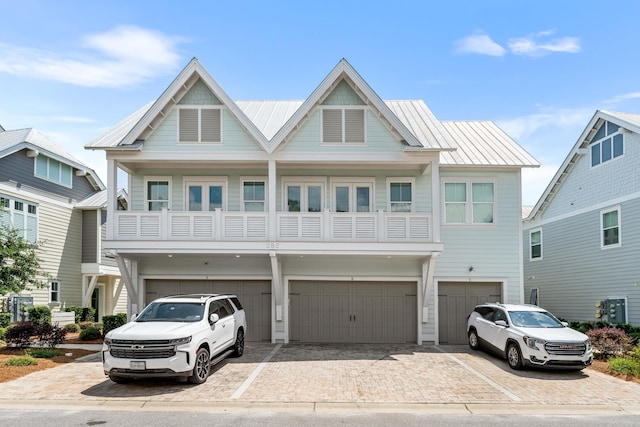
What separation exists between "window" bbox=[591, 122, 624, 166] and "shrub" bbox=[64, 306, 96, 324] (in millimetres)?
24957

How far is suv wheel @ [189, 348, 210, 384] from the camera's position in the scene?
12.7 m

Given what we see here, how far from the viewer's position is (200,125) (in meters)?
19.7

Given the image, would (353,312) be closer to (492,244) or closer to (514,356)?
(492,244)

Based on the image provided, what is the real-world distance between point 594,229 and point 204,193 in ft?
54.1

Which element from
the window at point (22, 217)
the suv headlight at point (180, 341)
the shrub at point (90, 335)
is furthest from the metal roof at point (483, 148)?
the window at point (22, 217)

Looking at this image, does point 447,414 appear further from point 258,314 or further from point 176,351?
point 258,314

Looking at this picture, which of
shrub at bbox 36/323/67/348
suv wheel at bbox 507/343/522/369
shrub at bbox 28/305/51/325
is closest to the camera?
suv wheel at bbox 507/343/522/369

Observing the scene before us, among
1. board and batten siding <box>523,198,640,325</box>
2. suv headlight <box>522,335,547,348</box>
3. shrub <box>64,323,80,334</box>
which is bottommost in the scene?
shrub <box>64,323,80,334</box>

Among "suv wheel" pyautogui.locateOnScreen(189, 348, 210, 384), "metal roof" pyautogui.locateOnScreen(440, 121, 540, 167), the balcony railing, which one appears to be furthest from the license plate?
"metal roof" pyautogui.locateOnScreen(440, 121, 540, 167)

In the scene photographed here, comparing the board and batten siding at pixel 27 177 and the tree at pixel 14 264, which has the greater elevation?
the board and batten siding at pixel 27 177

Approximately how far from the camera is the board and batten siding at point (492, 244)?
2119 cm

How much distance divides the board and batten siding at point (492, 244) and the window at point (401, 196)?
50.4 inches

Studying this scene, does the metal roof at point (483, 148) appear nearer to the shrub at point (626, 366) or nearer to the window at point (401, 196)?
the window at point (401, 196)

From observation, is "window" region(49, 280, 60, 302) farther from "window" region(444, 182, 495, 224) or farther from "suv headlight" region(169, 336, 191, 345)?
"window" region(444, 182, 495, 224)
